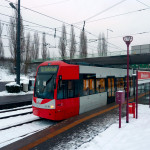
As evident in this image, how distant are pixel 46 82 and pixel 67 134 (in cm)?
275

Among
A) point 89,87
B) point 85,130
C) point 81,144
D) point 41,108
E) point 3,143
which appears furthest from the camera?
point 89,87

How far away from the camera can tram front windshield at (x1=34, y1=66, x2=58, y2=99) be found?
743cm

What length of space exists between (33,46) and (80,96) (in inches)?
1727

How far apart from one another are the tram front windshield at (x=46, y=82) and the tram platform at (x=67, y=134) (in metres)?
1.57

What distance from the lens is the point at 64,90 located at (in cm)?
759

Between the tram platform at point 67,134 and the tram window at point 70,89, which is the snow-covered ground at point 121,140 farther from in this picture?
the tram window at point 70,89

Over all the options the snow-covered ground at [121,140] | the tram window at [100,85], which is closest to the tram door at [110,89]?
the tram window at [100,85]

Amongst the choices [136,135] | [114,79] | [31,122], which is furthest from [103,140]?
[114,79]

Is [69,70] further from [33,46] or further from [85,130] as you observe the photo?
[33,46]

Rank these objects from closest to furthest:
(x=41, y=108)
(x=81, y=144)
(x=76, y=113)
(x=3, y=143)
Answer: (x=81, y=144), (x=3, y=143), (x=41, y=108), (x=76, y=113)

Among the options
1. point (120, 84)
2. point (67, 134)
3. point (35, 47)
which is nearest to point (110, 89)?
point (120, 84)

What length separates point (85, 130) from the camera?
6.26 metres

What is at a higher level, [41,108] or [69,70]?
[69,70]

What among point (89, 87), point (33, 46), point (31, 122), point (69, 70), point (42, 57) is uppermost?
point (33, 46)
